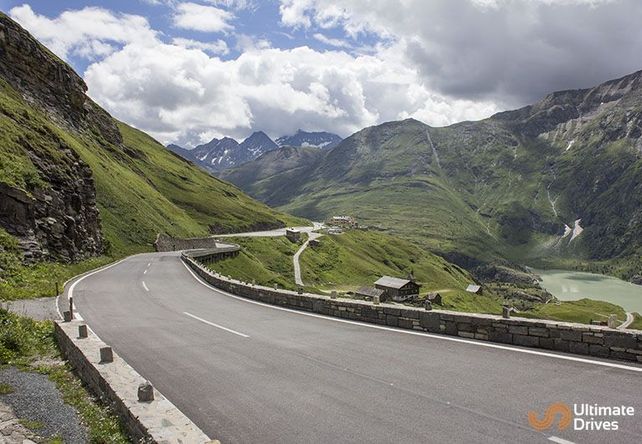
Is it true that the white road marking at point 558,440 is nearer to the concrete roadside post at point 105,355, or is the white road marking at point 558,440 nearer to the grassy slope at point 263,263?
the concrete roadside post at point 105,355

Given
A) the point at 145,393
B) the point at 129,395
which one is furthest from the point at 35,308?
the point at 145,393

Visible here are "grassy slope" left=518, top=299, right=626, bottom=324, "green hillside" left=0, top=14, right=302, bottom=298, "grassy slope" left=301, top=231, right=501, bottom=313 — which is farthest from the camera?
"grassy slope" left=518, top=299, right=626, bottom=324

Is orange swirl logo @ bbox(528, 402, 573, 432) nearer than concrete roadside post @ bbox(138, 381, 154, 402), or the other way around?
orange swirl logo @ bbox(528, 402, 573, 432)

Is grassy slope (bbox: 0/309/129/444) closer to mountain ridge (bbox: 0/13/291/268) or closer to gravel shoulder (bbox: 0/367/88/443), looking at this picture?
gravel shoulder (bbox: 0/367/88/443)

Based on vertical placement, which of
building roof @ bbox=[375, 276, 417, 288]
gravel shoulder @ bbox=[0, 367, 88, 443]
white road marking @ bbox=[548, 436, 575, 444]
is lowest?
building roof @ bbox=[375, 276, 417, 288]

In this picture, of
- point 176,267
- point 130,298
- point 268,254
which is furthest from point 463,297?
point 130,298

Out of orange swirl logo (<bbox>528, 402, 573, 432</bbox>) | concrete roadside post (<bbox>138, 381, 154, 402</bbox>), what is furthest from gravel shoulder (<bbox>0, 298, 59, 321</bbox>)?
orange swirl logo (<bbox>528, 402, 573, 432</bbox>)

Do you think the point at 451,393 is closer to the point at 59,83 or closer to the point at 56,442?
the point at 56,442

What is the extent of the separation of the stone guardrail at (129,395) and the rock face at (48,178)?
24.5m

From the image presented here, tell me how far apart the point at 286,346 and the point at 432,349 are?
15.3 ft

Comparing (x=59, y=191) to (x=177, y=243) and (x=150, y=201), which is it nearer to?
(x=177, y=243)

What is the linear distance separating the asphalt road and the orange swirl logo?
0.48 feet

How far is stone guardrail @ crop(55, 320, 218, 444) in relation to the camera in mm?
7092

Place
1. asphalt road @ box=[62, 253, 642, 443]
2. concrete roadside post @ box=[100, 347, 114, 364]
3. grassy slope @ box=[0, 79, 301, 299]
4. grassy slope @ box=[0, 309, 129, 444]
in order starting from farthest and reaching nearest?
grassy slope @ box=[0, 79, 301, 299] → concrete roadside post @ box=[100, 347, 114, 364] → grassy slope @ box=[0, 309, 129, 444] → asphalt road @ box=[62, 253, 642, 443]
